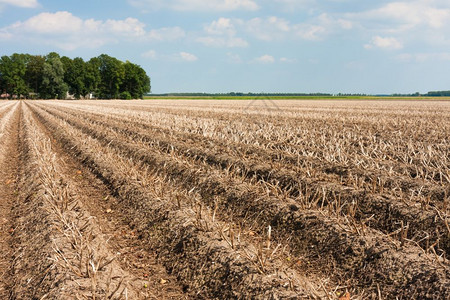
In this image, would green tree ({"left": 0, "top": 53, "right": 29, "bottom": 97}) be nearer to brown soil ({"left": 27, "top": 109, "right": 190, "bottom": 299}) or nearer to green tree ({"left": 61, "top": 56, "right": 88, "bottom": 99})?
green tree ({"left": 61, "top": 56, "right": 88, "bottom": 99})

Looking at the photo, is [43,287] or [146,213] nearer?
[43,287]

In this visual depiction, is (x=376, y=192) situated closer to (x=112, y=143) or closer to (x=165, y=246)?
(x=165, y=246)

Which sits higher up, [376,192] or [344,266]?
[376,192]

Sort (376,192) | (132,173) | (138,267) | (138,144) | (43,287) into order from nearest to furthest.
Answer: (43,287) < (138,267) < (376,192) < (132,173) < (138,144)

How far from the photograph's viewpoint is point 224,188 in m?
7.53

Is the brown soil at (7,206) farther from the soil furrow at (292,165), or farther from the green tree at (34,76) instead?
the green tree at (34,76)

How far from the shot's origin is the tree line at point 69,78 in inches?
4001

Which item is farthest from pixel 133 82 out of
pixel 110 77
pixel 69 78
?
pixel 69 78

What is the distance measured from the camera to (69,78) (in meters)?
108

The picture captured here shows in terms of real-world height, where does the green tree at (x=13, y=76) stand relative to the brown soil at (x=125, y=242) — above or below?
above

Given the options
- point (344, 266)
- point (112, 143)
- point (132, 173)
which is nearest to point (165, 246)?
→ point (344, 266)

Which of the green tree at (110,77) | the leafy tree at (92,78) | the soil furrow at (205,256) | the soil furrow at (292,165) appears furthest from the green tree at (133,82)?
the soil furrow at (205,256)

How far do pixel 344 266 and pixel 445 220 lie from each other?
1.62m

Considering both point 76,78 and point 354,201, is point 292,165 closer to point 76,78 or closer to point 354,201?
point 354,201
